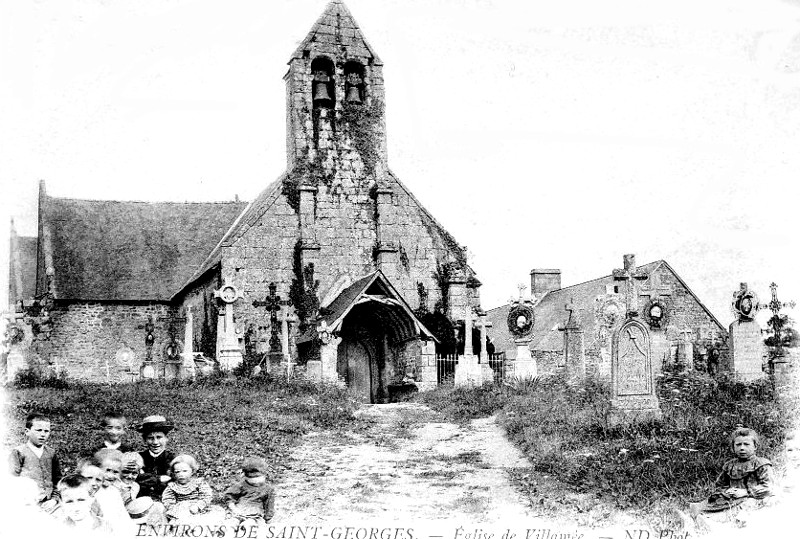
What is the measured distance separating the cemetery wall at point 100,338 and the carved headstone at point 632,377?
1920 centimetres

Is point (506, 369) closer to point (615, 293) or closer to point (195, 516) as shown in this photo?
point (615, 293)

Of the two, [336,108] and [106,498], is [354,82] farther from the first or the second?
[106,498]

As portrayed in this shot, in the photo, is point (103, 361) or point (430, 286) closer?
point (430, 286)

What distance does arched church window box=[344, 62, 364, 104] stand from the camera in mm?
26391

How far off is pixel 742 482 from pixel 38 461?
7.65m

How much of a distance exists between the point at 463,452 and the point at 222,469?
4060 mm

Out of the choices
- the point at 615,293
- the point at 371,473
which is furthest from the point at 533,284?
the point at 371,473

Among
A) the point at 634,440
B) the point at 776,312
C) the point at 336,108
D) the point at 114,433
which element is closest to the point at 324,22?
the point at 336,108

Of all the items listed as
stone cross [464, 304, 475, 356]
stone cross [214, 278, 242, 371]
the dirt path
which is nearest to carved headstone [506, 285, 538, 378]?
stone cross [464, 304, 475, 356]

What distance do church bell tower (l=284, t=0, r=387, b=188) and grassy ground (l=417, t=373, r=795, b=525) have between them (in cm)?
1023

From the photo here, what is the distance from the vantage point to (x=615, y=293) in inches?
1395

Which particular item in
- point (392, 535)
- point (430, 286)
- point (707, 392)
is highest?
point (430, 286)

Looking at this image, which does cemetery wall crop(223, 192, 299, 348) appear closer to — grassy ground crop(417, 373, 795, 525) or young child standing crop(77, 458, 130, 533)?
→ grassy ground crop(417, 373, 795, 525)

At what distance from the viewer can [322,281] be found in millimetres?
25188
